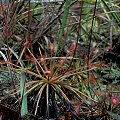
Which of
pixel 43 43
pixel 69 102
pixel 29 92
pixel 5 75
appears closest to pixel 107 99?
pixel 69 102

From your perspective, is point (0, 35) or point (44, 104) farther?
point (0, 35)

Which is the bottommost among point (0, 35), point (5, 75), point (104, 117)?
point (104, 117)

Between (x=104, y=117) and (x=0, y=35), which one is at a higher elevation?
(x=0, y=35)

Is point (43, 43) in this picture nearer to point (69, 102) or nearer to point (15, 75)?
point (15, 75)

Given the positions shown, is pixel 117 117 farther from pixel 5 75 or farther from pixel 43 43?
pixel 43 43

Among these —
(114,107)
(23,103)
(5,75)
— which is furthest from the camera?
(5,75)

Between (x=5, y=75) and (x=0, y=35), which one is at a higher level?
(x=0, y=35)

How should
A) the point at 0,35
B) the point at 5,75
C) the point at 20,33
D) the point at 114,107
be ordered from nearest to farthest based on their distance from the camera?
the point at 114,107, the point at 0,35, the point at 5,75, the point at 20,33

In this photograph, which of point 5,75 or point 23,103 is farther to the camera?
point 5,75

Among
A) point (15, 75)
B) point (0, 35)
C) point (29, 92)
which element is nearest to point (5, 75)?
point (15, 75)
